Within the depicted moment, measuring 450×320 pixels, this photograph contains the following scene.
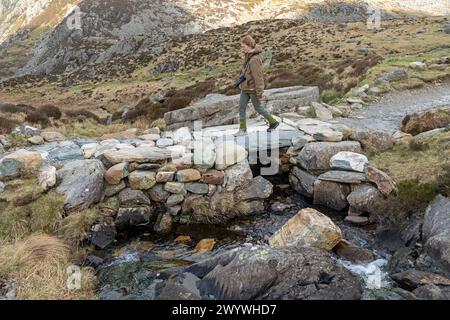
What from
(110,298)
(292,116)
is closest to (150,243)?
(110,298)

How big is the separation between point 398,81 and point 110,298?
16.4m

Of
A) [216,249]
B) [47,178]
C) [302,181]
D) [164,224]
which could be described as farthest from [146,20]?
[216,249]

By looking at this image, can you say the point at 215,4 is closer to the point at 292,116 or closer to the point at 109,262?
the point at 292,116

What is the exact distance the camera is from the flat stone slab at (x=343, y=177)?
8.88 metres

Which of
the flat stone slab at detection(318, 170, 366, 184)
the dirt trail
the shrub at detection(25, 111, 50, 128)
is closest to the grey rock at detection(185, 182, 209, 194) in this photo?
the flat stone slab at detection(318, 170, 366, 184)

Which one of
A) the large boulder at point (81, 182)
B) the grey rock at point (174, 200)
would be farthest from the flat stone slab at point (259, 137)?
the large boulder at point (81, 182)

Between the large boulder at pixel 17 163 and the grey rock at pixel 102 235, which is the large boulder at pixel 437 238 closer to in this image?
the grey rock at pixel 102 235

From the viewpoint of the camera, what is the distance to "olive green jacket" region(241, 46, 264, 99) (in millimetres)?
9586

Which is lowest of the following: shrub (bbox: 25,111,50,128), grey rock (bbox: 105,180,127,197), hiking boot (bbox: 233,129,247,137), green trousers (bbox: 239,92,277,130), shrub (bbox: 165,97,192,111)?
shrub (bbox: 165,97,192,111)

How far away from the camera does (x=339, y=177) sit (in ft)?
29.8

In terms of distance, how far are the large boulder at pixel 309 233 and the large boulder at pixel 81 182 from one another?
4298 millimetres

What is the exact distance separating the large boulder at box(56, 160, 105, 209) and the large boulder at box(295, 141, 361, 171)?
5.08m

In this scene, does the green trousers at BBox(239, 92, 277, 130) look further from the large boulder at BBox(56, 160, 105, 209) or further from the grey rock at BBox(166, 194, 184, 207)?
the large boulder at BBox(56, 160, 105, 209)

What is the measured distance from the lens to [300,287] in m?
5.46
